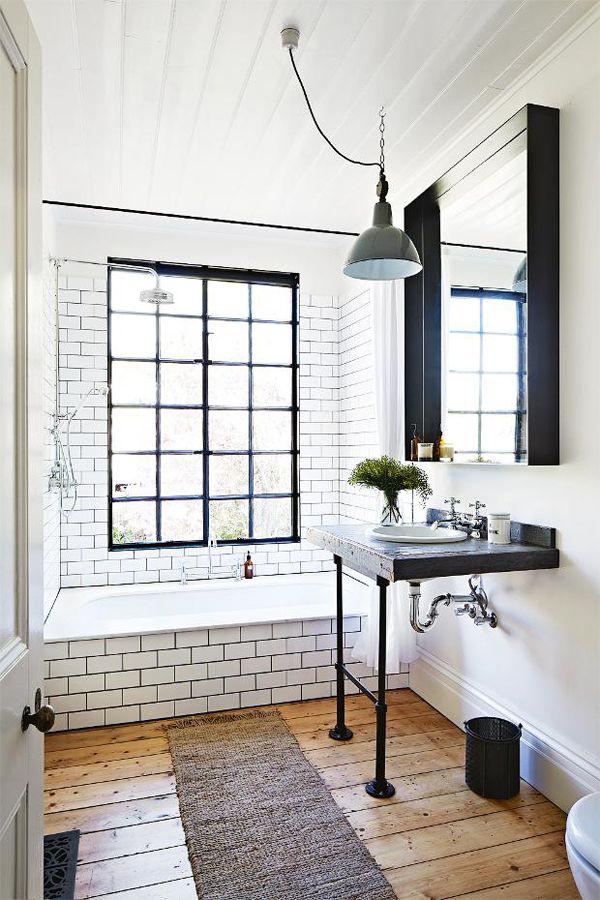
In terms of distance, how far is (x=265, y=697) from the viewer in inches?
135

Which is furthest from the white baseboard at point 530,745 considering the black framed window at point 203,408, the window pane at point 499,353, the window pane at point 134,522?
the window pane at point 134,522

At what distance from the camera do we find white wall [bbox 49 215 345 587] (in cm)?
421

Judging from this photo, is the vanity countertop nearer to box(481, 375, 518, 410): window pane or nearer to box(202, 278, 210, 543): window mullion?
box(481, 375, 518, 410): window pane

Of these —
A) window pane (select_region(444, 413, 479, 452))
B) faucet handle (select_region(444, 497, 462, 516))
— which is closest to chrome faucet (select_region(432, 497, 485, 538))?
faucet handle (select_region(444, 497, 462, 516))

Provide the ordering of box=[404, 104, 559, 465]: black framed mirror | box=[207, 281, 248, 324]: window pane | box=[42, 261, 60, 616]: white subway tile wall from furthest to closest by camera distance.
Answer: box=[207, 281, 248, 324]: window pane
box=[42, 261, 60, 616]: white subway tile wall
box=[404, 104, 559, 465]: black framed mirror

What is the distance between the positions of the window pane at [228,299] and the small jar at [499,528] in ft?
8.80

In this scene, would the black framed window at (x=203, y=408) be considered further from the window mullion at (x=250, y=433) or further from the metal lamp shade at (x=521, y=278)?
the metal lamp shade at (x=521, y=278)

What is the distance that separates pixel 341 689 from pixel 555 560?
1.26 m

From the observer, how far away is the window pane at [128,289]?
173 inches

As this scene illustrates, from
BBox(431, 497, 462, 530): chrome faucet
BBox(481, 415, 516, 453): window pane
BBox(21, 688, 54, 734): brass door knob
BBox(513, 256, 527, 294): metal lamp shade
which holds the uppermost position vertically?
BBox(513, 256, 527, 294): metal lamp shade

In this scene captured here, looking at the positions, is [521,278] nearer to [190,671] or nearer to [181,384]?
[190,671]

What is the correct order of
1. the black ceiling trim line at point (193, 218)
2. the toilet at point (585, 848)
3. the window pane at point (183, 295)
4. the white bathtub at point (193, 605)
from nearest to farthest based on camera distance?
the toilet at point (585, 848) → the white bathtub at point (193, 605) → the black ceiling trim line at point (193, 218) → the window pane at point (183, 295)

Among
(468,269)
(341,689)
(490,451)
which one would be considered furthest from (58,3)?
(341,689)

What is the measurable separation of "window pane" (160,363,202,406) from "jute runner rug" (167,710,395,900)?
7.27ft
